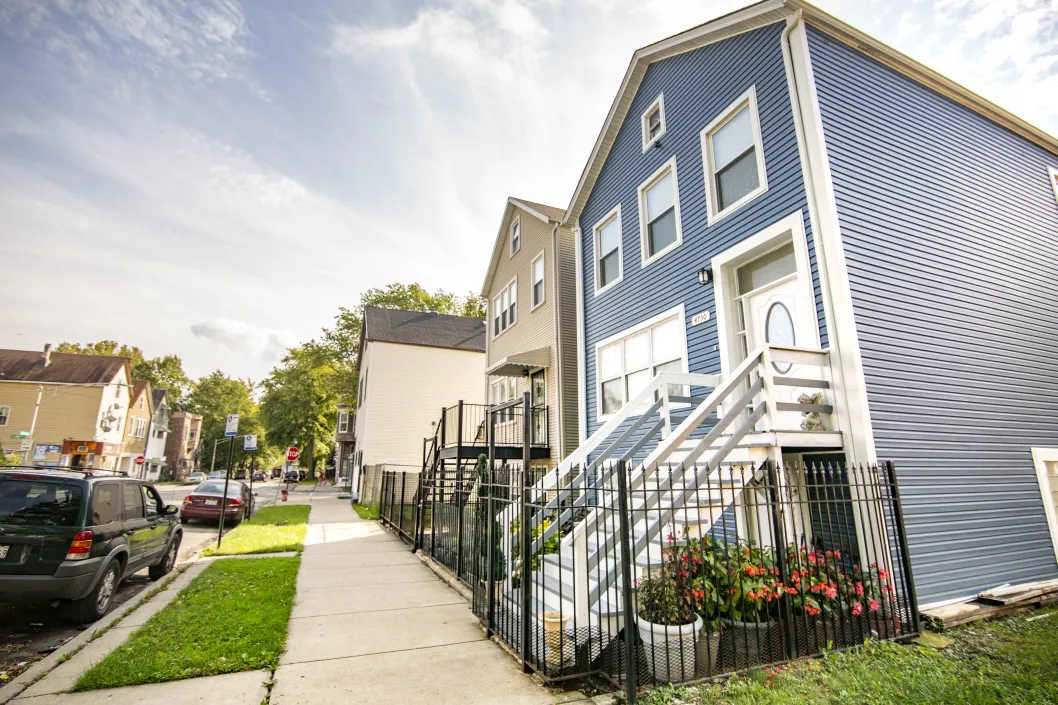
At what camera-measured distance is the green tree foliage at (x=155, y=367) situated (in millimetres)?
61688

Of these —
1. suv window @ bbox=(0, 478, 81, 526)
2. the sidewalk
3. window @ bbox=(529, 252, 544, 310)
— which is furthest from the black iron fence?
window @ bbox=(529, 252, 544, 310)

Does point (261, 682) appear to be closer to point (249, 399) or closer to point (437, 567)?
point (437, 567)

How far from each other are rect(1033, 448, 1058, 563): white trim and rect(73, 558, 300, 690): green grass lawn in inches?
380

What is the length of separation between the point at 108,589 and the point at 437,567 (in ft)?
15.5

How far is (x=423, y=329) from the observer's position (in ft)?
93.6

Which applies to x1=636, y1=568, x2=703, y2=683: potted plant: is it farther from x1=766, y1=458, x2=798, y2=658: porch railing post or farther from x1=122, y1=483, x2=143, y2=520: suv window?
x1=122, y1=483, x2=143, y2=520: suv window

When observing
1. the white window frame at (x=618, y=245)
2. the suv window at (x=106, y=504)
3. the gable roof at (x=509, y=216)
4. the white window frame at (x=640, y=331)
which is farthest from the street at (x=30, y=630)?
the gable roof at (x=509, y=216)

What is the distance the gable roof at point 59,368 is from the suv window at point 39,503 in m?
40.1

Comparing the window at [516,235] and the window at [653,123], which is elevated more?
the window at [516,235]

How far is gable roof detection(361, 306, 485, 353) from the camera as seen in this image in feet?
88.6

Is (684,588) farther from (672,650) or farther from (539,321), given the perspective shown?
(539,321)

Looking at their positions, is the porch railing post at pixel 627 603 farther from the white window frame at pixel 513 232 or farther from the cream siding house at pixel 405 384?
the cream siding house at pixel 405 384


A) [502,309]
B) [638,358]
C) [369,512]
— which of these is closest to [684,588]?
[638,358]

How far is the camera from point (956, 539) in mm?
5859
